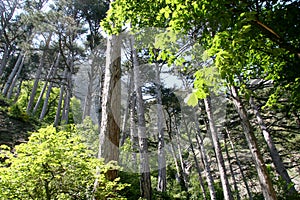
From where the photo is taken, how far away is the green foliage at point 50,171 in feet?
7.74

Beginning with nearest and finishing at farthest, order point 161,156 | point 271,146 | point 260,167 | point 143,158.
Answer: point 260,167 < point 143,158 < point 271,146 < point 161,156

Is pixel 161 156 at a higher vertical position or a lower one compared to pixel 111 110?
higher

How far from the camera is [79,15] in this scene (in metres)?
15.2

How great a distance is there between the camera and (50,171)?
2479 mm

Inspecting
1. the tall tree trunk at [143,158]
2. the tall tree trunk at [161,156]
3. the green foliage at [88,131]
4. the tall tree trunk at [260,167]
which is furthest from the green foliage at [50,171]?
the tall tree trunk at [161,156]

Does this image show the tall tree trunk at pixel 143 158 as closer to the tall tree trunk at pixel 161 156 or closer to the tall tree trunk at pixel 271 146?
the tall tree trunk at pixel 161 156

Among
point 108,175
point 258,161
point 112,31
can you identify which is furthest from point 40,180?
point 258,161

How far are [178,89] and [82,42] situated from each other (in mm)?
7854

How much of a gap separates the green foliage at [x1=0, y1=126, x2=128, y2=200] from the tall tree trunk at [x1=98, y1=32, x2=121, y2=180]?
78 centimetres

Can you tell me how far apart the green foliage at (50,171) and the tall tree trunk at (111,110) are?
785 millimetres

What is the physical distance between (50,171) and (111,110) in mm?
1569

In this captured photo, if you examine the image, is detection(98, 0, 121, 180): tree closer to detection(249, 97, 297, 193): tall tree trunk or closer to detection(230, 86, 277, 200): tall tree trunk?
detection(230, 86, 277, 200): tall tree trunk

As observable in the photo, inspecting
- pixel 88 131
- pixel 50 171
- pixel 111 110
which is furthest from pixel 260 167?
pixel 88 131

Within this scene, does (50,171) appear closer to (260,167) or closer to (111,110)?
(111,110)
